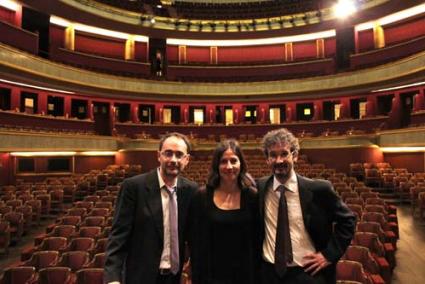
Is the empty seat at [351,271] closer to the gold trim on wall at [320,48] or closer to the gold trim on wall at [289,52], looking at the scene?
the gold trim on wall at [320,48]

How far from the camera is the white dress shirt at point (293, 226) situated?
1743 millimetres

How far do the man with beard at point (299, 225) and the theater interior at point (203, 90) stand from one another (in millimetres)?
5815

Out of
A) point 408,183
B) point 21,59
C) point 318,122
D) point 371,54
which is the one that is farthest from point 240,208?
point 371,54

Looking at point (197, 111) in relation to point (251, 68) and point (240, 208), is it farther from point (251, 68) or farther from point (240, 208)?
point (240, 208)

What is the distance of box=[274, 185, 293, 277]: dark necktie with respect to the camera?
5.61 feet

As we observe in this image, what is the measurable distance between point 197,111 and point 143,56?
405 cm

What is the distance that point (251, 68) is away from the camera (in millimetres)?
18938

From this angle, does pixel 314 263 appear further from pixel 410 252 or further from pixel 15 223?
pixel 15 223

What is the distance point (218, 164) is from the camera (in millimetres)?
1863

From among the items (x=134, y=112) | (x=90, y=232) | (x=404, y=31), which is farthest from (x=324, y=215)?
(x=404, y=31)

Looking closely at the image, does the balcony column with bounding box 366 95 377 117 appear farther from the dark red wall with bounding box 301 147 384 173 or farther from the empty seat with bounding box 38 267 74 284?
the empty seat with bounding box 38 267 74 284

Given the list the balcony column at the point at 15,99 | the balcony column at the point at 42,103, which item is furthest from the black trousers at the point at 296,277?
the balcony column at the point at 42,103

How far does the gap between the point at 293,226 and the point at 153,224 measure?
26.5 inches

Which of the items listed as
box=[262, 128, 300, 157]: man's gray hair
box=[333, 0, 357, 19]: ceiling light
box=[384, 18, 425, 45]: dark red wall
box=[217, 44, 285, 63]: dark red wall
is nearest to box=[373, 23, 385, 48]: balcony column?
box=[384, 18, 425, 45]: dark red wall
